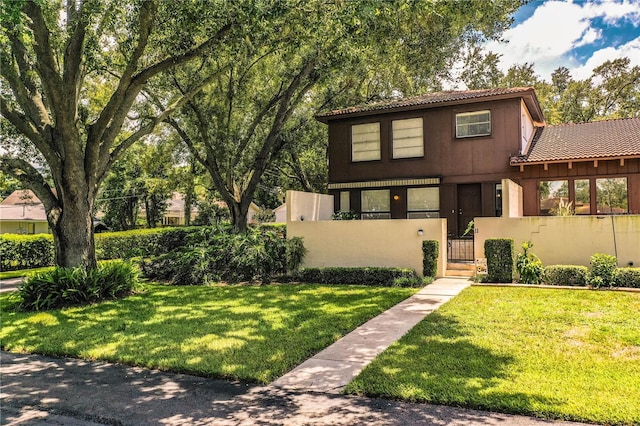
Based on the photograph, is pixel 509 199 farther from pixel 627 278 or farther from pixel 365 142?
pixel 365 142

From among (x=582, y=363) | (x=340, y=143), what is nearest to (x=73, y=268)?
(x=582, y=363)

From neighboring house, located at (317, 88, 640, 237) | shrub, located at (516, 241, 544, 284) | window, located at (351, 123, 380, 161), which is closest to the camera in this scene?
shrub, located at (516, 241, 544, 284)

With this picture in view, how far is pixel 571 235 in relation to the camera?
1167cm

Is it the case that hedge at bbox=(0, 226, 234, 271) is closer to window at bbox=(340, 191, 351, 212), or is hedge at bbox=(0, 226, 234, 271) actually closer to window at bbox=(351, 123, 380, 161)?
window at bbox=(340, 191, 351, 212)

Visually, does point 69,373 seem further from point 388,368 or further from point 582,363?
point 582,363

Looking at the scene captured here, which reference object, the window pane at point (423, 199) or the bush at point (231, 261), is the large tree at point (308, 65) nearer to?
the bush at point (231, 261)

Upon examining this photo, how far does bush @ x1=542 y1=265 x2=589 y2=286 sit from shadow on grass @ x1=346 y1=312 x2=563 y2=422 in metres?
5.58

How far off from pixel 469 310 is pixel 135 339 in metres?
5.93

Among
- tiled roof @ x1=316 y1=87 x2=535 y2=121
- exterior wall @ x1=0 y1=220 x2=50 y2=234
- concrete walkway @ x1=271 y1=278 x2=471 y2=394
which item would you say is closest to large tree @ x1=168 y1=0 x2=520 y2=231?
tiled roof @ x1=316 y1=87 x2=535 y2=121

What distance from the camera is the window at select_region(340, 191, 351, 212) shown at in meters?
18.3

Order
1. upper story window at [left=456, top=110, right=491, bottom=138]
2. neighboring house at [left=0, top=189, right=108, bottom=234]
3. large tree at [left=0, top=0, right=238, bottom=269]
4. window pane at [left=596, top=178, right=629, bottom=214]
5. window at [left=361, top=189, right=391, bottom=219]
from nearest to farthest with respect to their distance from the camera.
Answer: large tree at [left=0, top=0, right=238, bottom=269]
window pane at [left=596, top=178, right=629, bottom=214]
upper story window at [left=456, top=110, right=491, bottom=138]
window at [left=361, top=189, right=391, bottom=219]
neighboring house at [left=0, top=189, right=108, bottom=234]

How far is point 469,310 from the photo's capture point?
8219 mm

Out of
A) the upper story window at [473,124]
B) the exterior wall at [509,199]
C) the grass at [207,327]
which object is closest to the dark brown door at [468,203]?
the upper story window at [473,124]

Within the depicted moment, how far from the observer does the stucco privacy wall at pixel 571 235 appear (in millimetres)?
11125
